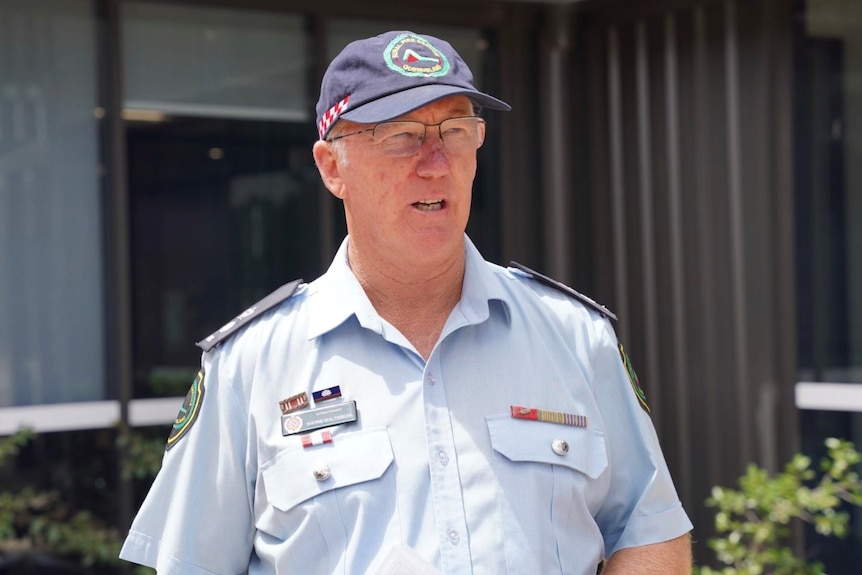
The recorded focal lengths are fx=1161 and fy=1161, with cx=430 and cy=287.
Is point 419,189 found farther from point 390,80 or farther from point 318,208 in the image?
point 318,208

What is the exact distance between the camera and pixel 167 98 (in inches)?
209

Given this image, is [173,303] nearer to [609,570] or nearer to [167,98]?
[167,98]

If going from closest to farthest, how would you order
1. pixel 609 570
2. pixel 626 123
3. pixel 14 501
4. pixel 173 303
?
pixel 609 570 < pixel 14 501 < pixel 173 303 < pixel 626 123

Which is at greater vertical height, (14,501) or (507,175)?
(507,175)

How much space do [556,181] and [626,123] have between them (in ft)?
1.52

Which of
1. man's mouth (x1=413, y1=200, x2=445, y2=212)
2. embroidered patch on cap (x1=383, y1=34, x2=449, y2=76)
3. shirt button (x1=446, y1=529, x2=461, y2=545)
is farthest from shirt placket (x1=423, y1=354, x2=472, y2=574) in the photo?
embroidered patch on cap (x1=383, y1=34, x2=449, y2=76)

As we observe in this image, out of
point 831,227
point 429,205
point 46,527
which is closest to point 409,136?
point 429,205

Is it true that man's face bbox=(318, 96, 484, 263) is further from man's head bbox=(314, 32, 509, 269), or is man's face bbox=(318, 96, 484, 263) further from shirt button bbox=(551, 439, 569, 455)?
shirt button bbox=(551, 439, 569, 455)

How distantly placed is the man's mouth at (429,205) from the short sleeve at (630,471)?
1.24 feet

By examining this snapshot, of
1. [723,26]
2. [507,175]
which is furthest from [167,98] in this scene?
[723,26]

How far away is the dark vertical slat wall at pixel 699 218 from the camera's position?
5023mm

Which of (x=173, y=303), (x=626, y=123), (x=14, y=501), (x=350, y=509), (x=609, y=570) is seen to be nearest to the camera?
(x=350, y=509)

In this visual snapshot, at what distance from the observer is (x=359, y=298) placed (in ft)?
6.72

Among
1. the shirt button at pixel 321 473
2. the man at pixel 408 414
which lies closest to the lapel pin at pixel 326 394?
the man at pixel 408 414
